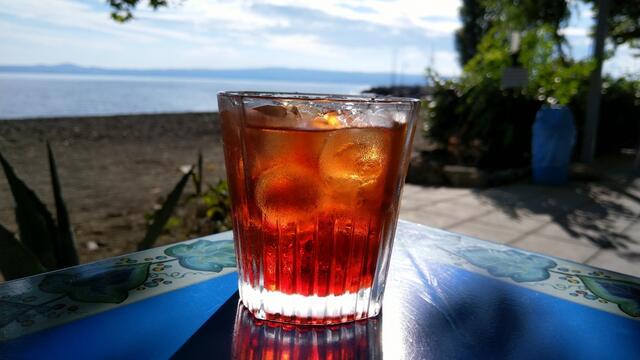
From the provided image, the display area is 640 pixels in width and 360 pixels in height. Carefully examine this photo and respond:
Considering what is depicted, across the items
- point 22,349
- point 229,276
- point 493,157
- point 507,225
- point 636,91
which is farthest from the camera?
point 636,91

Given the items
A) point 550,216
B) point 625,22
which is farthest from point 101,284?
point 625,22

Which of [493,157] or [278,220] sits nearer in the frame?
[278,220]

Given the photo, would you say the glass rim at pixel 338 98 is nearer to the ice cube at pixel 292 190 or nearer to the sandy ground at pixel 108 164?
the ice cube at pixel 292 190

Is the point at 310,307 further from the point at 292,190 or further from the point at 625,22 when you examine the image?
the point at 625,22

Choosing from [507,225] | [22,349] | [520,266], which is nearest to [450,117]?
[507,225]

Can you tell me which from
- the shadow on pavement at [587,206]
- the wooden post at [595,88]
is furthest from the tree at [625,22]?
the shadow on pavement at [587,206]

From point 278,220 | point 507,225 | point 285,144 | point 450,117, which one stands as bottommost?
point 507,225

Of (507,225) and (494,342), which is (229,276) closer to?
(494,342)
